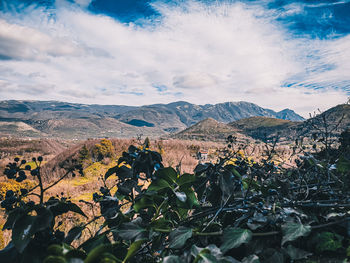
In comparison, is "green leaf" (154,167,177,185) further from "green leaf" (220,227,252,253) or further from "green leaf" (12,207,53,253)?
"green leaf" (12,207,53,253)

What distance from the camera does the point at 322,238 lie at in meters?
0.75

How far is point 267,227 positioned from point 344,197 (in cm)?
45

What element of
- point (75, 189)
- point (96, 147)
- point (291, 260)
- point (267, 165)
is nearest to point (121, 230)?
point (291, 260)

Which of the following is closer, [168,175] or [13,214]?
[13,214]

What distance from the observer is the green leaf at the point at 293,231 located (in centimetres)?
72

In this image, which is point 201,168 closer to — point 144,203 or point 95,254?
point 144,203

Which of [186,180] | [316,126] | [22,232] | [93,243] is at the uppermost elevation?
[316,126]

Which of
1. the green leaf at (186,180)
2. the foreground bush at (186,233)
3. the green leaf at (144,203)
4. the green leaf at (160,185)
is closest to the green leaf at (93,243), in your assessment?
the foreground bush at (186,233)

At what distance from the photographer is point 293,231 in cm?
74

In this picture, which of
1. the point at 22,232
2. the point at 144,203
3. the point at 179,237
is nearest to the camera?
the point at 22,232

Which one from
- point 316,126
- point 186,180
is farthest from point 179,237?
point 316,126

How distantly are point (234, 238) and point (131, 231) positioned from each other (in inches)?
15.5

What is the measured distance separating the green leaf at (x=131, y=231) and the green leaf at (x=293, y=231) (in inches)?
20.3

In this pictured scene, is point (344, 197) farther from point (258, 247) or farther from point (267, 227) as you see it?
point (258, 247)
